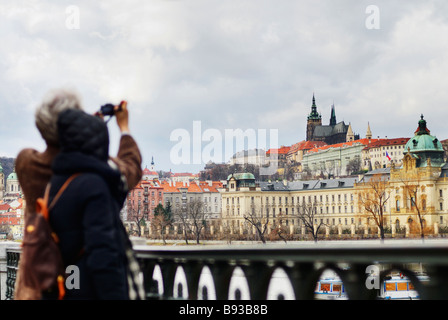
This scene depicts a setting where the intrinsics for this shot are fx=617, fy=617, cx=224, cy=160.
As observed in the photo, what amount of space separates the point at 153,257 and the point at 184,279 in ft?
1.29

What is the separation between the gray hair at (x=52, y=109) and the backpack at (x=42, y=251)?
0.36m

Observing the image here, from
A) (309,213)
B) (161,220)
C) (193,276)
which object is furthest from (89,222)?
(309,213)

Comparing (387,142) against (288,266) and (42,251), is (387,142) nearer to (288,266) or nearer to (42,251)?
(288,266)

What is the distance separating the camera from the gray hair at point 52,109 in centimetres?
311

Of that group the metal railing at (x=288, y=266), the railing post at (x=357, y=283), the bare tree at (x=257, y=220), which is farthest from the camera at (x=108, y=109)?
the bare tree at (x=257, y=220)

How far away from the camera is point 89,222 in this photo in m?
2.75

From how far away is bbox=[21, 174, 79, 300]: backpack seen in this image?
2.87m

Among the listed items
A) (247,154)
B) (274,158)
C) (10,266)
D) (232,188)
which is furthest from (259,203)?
(10,266)

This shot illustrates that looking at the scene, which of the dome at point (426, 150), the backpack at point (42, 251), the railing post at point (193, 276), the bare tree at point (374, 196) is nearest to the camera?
the backpack at point (42, 251)

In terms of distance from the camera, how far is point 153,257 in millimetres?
4438

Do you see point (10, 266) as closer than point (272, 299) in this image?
No

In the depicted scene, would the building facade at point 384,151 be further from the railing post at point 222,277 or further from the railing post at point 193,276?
the railing post at point 222,277
